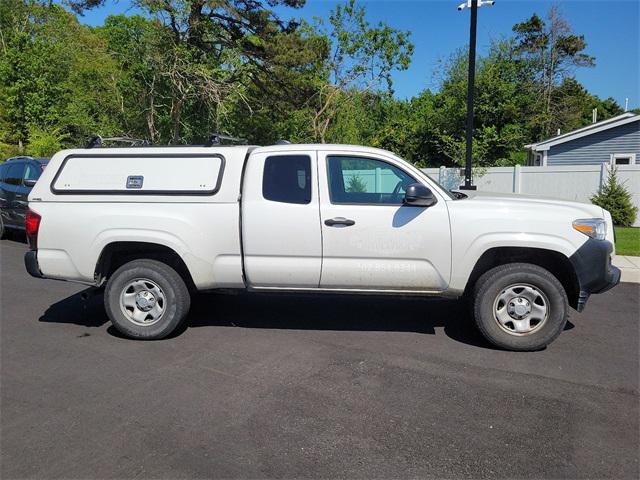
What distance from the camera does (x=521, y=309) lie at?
195 inches

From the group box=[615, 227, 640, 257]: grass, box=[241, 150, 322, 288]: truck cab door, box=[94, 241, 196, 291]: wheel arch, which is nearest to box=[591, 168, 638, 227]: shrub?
box=[615, 227, 640, 257]: grass

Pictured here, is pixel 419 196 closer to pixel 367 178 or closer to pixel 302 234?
pixel 367 178

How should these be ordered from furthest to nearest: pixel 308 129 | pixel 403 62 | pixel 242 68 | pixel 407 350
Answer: pixel 403 62 < pixel 308 129 < pixel 242 68 < pixel 407 350

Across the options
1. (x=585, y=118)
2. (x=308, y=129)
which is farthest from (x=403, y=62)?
(x=585, y=118)

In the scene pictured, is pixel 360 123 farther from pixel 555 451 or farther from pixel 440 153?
pixel 555 451

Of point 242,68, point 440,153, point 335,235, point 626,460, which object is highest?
point 242,68

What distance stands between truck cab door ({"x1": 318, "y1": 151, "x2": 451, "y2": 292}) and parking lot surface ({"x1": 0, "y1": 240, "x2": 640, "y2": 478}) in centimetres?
67

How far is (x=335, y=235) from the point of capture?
5.05 meters

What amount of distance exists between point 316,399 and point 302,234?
1.69 metres

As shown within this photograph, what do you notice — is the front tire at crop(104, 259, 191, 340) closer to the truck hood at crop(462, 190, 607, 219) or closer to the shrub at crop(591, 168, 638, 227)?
the truck hood at crop(462, 190, 607, 219)

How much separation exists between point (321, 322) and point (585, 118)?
165ft

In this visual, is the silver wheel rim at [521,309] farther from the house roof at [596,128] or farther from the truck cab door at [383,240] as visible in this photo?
the house roof at [596,128]

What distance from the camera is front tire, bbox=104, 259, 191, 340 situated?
17.4ft

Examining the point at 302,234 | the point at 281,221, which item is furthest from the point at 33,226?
the point at 302,234
